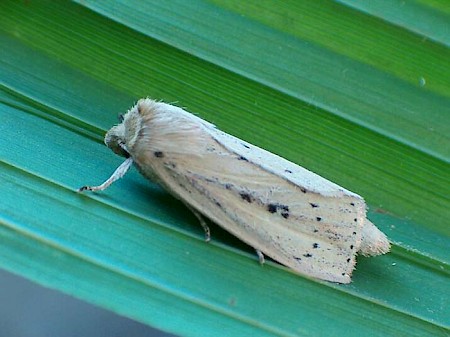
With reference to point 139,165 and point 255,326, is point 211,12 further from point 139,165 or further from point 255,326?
point 255,326

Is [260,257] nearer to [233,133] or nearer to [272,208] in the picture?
[272,208]

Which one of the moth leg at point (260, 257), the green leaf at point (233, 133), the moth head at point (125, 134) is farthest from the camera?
the moth head at point (125, 134)

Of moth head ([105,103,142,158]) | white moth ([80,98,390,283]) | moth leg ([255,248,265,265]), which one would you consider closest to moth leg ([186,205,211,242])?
white moth ([80,98,390,283])

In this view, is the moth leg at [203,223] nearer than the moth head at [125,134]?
Yes

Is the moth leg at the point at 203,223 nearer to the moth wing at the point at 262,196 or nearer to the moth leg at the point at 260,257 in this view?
the moth wing at the point at 262,196

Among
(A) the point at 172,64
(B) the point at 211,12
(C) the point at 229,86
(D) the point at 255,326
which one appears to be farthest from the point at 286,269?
(B) the point at 211,12

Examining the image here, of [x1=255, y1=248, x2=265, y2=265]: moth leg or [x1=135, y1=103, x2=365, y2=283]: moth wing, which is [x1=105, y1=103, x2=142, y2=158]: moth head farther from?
[x1=255, y1=248, x2=265, y2=265]: moth leg

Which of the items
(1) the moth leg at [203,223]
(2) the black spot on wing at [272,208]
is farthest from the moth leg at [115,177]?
(2) the black spot on wing at [272,208]
